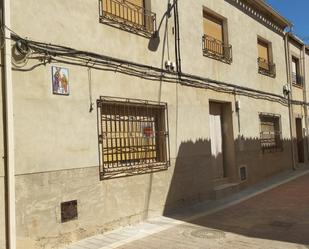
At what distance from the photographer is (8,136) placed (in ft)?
18.5

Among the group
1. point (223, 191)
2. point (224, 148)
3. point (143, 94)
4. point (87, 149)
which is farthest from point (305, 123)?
point (87, 149)

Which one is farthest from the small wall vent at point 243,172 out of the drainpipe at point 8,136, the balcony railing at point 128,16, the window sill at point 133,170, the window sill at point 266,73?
the drainpipe at point 8,136

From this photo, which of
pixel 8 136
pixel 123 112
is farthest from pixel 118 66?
pixel 8 136

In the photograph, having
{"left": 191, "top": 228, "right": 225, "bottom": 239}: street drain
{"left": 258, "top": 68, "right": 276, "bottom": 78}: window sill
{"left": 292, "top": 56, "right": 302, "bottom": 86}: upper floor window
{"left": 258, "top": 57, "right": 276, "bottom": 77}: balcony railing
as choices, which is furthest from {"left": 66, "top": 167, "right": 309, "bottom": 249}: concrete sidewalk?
{"left": 292, "top": 56, "right": 302, "bottom": 86}: upper floor window

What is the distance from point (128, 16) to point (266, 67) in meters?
7.87

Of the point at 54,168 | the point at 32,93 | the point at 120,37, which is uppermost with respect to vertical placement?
the point at 120,37

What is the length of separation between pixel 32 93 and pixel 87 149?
139 cm

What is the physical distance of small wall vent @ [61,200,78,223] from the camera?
253 inches

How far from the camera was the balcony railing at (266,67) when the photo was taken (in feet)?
47.2

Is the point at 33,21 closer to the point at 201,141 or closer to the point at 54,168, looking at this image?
the point at 54,168

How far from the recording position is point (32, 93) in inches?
242

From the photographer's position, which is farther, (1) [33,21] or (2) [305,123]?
(2) [305,123]

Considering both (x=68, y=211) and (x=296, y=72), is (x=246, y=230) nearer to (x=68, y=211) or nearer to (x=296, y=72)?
(x=68, y=211)

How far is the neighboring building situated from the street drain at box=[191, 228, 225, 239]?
3.95 ft
